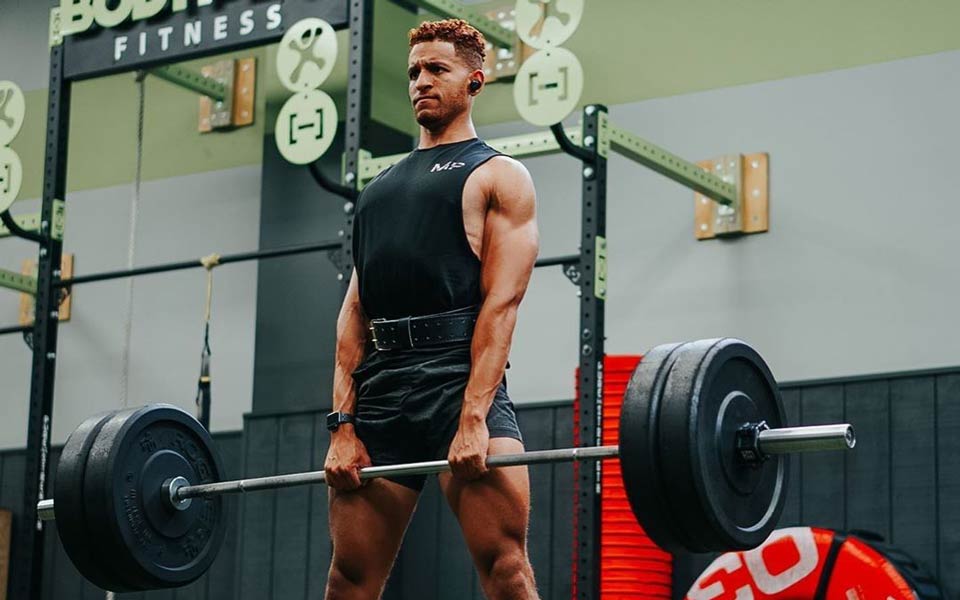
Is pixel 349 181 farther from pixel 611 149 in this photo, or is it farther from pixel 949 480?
pixel 949 480

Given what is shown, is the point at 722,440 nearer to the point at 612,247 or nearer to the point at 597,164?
the point at 597,164

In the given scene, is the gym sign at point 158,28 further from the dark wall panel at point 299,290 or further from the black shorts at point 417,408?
the black shorts at point 417,408

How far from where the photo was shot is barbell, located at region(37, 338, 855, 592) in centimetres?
266

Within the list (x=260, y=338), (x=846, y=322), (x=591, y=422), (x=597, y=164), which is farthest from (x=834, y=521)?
(x=260, y=338)

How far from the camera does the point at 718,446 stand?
272 cm

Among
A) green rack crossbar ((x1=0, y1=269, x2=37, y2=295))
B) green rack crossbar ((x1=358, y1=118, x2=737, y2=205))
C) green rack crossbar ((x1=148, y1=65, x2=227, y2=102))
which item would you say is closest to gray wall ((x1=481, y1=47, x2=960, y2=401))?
green rack crossbar ((x1=358, y1=118, x2=737, y2=205))

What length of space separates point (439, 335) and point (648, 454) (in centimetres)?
44

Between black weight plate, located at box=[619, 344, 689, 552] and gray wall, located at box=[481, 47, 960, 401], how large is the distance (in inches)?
103

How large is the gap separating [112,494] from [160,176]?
4.20m

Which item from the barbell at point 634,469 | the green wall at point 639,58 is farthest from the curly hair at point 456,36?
the green wall at point 639,58

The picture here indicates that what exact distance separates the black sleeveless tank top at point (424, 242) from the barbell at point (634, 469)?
0.30 metres

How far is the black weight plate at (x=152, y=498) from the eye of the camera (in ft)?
10.2

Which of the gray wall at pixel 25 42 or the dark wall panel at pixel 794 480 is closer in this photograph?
the dark wall panel at pixel 794 480

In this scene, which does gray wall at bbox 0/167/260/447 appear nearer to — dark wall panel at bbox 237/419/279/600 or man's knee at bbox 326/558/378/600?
dark wall panel at bbox 237/419/279/600
